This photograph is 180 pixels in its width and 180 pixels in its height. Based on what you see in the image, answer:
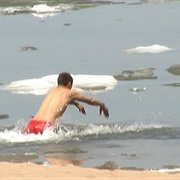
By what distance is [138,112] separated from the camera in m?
14.8

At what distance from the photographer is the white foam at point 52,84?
668 inches

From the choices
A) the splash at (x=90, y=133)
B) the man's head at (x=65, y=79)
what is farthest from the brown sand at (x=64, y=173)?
the man's head at (x=65, y=79)

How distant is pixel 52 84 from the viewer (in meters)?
17.4

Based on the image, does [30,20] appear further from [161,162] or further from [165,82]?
[161,162]

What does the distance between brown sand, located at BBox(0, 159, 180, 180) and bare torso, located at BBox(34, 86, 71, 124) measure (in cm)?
266

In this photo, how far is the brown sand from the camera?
383 inches

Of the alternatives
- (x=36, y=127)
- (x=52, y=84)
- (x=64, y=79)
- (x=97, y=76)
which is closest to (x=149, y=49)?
(x=97, y=76)

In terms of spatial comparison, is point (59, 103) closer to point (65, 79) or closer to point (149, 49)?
point (65, 79)

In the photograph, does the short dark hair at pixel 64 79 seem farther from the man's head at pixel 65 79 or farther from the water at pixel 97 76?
the water at pixel 97 76

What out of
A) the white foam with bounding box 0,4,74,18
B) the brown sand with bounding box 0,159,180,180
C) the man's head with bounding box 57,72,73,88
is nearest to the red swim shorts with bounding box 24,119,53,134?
the man's head with bounding box 57,72,73,88

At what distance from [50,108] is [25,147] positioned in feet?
3.20

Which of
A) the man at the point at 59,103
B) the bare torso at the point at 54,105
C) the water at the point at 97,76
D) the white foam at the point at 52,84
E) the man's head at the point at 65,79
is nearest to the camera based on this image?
the water at the point at 97,76

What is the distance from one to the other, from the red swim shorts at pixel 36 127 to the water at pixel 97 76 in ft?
0.28

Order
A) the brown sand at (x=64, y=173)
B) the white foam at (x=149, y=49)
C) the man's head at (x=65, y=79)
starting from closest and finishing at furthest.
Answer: the brown sand at (x=64, y=173)
the man's head at (x=65, y=79)
the white foam at (x=149, y=49)
